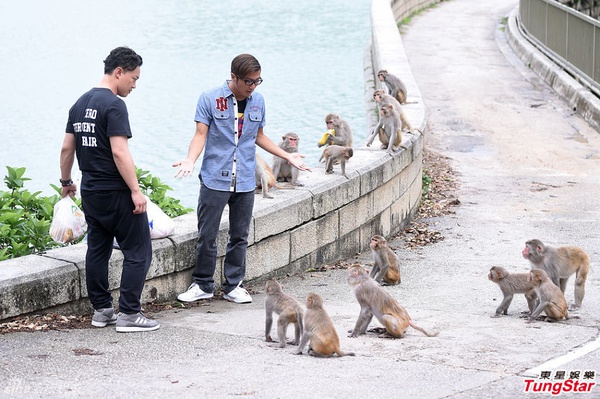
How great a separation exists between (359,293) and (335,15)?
42958 millimetres

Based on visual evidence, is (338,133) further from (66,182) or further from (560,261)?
(66,182)

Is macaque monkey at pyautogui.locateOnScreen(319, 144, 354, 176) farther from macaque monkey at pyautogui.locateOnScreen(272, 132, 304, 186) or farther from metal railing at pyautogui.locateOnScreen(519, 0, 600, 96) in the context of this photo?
metal railing at pyautogui.locateOnScreen(519, 0, 600, 96)

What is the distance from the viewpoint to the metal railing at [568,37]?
20125 millimetres

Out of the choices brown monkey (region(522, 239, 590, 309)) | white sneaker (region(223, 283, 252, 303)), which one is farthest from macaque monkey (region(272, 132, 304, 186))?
brown monkey (region(522, 239, 590, 309))

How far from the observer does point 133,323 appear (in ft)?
22.8

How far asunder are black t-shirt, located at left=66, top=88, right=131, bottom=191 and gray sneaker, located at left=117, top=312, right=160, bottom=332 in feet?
3.07

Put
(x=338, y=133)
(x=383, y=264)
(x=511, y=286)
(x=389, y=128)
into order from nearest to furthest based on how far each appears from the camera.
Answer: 1. (x=511, y=286)
2. (x=383, y=264)
3. (x=338, y=133)
4. (x=389, y=128)

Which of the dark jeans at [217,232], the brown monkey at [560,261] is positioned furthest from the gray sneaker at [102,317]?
the brown monkey at [560,261]

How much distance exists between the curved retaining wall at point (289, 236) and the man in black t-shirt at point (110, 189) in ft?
0.99

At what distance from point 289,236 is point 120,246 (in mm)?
2616

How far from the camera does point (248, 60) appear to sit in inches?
296

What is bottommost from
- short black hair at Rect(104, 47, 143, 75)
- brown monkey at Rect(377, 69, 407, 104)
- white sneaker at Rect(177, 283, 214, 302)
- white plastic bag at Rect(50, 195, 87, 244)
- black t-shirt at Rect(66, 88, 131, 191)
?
white sneaker at Rect(177, 283, 214, 302)

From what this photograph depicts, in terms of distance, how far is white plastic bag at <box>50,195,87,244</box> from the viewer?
24.0 ft

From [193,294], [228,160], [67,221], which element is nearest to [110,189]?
[67,221]
